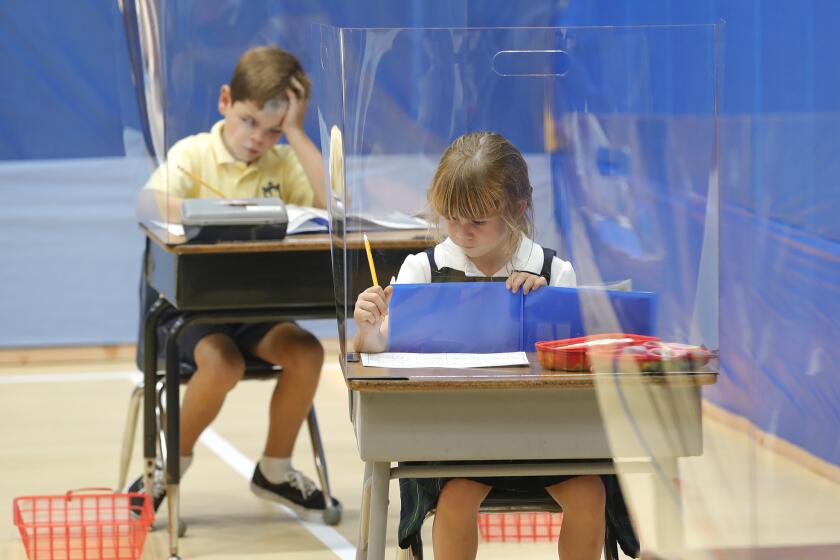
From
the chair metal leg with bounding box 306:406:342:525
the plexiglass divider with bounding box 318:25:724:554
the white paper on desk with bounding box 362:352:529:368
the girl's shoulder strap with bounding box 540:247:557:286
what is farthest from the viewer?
the chair metal leg with bounding box 306:406:342:525

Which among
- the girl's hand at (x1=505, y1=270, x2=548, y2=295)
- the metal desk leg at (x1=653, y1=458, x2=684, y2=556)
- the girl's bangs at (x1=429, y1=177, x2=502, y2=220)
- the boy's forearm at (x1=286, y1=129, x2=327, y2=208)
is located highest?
the boy's forearm at (x1=286, y1=129, x2=327, y2=208)

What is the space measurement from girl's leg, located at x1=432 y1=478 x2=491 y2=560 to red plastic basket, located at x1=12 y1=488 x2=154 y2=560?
3.08ft

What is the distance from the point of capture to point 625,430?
0.87 m

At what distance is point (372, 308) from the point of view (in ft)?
5.13

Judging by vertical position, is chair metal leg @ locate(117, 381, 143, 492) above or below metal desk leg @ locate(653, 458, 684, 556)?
below

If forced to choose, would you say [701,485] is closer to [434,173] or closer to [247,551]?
[434,173]

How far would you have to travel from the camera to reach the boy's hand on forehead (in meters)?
2.91

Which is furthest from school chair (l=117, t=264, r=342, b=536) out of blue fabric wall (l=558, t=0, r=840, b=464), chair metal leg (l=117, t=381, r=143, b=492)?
blue fabric wall (l=558, t=0, r=840, b=464)

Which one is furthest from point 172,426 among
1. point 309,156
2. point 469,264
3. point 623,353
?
point 623,353

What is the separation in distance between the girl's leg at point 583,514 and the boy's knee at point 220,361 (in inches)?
48.7

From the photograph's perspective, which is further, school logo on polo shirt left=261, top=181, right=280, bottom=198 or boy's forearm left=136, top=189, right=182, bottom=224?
school logo on polo shirt left=261, top=181, right=280, bottom=198

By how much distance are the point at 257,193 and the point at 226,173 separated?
87 mm

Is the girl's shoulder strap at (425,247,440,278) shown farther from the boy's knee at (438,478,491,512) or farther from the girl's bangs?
the boy's knee at (438,478,491,512)

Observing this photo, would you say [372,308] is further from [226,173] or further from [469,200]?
[226,173]
